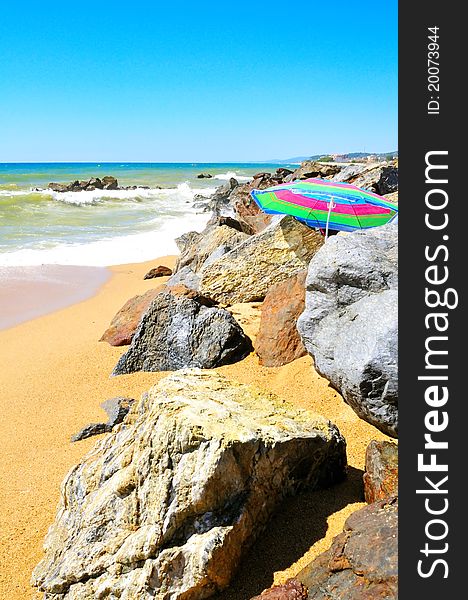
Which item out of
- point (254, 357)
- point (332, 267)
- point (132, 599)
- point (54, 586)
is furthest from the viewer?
point (254, 357)

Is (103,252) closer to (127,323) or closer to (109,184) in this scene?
(127,323)

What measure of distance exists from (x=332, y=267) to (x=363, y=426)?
1.32m

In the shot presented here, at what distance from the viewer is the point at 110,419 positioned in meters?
5.28

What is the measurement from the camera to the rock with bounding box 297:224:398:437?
391 cm

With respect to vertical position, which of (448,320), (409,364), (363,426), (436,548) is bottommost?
(363,426)

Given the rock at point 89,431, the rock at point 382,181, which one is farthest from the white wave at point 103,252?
the rock at point 89,431

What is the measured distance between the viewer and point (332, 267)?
475 centimetres

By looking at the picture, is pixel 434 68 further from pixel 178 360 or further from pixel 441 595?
pixel 178 360

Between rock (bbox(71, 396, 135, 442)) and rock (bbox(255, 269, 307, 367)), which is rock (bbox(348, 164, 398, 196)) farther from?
rock (bbox(71, 396, 135, 442))

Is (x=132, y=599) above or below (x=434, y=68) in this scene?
below

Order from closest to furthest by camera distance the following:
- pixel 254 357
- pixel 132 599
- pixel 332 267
A: pixel 132 599 → pixel 332 267 → pixel 254 357

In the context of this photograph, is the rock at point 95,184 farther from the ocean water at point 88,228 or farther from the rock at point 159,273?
the rock at point 159,273

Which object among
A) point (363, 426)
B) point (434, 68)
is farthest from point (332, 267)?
point (434, 68)

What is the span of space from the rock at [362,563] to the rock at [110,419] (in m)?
2.88
